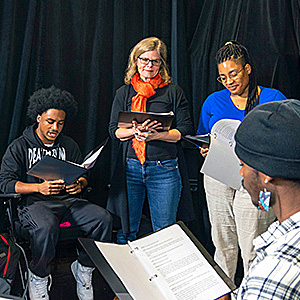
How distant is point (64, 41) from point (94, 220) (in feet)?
4.57

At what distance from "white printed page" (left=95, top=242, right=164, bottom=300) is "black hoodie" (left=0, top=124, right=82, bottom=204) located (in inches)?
51.6

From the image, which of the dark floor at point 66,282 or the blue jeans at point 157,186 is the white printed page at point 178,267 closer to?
the blue jeans at point 157,186

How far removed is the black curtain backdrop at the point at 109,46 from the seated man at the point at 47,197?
1.25 ft

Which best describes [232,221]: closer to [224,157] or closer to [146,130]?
[224,157]

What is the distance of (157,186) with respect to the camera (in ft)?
8.54

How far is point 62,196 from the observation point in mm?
2672

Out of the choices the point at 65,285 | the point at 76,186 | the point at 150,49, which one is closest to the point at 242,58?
the point at 150,49

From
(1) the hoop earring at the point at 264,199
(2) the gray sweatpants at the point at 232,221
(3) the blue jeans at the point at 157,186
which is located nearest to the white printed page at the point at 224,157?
(2) the gray sweatpants at the point at 232,221

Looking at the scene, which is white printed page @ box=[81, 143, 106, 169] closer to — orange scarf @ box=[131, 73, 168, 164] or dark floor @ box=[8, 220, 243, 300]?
orange scarf @ box=[131, 73, 168, 164]

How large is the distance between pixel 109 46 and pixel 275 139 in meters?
2.55

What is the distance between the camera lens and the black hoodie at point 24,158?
2.55 meters

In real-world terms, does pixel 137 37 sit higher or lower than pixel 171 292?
higher

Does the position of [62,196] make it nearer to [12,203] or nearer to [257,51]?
[12,203]

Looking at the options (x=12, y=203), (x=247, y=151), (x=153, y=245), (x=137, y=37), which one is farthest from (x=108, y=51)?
(x=247, y=151)
